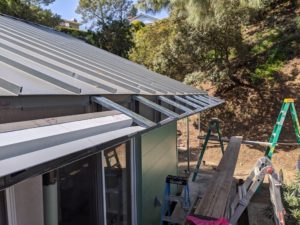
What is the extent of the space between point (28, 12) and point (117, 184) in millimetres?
17614

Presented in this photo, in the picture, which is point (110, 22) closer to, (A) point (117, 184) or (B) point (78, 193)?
(A) point (117, 184)

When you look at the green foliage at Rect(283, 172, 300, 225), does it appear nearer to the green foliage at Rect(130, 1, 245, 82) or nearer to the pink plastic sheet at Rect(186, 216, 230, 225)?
the pink plastic sheet at Rect(186, 216, 230, 225)

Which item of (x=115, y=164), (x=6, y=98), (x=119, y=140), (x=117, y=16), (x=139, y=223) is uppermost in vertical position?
(x=117, y=16)

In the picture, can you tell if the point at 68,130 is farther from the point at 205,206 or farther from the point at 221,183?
the point at 221,183

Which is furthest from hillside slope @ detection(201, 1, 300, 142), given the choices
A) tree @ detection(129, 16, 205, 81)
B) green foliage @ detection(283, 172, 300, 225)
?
green foliage @ detection(283, 172, 300, 225)

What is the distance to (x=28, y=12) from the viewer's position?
18.1 metres

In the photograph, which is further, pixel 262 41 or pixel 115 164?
pixel 262 41

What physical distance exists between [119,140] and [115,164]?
1.80 meters

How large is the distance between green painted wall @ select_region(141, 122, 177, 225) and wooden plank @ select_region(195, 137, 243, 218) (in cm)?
82

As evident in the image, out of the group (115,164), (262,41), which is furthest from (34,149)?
(262,41)

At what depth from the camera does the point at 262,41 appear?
1501 centimetres

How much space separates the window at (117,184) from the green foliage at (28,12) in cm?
1631

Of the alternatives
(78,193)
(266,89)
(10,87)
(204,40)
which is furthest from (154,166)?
(266,89)

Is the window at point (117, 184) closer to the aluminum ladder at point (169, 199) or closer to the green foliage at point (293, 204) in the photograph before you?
the aluminum ladder at point (169, 199)
